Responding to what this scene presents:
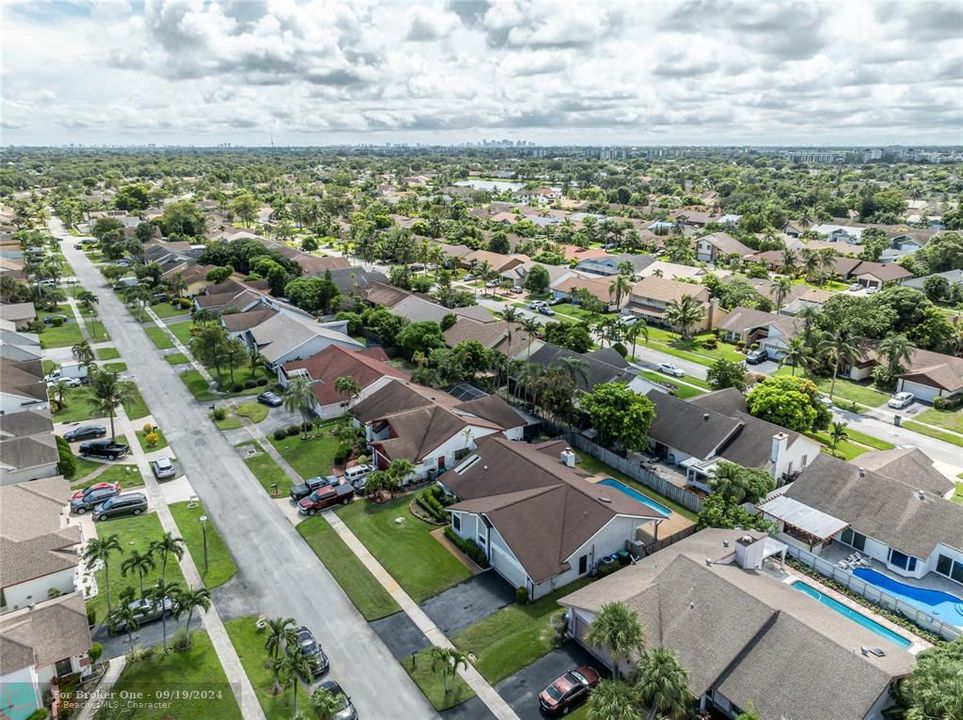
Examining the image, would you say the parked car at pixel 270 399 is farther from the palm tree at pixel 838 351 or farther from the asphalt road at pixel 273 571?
the palm tree at pixel 838 351

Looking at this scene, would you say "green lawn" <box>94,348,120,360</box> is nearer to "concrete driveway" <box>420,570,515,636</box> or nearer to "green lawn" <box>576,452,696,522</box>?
"green lawn" <box>576,452,696,522</box>

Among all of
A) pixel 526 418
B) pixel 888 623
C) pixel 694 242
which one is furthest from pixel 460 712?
pixel 694 242

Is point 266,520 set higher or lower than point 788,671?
lower

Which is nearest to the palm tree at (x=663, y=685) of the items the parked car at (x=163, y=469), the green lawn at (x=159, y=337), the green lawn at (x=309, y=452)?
the green lawn at (x=309, y=452)

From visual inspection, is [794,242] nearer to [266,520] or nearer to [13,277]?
[266,520]

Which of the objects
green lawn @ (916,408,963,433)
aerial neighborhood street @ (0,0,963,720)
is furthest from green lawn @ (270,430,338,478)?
green lawn @ (916,408,963,433)

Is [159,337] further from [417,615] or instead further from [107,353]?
[417,615]
